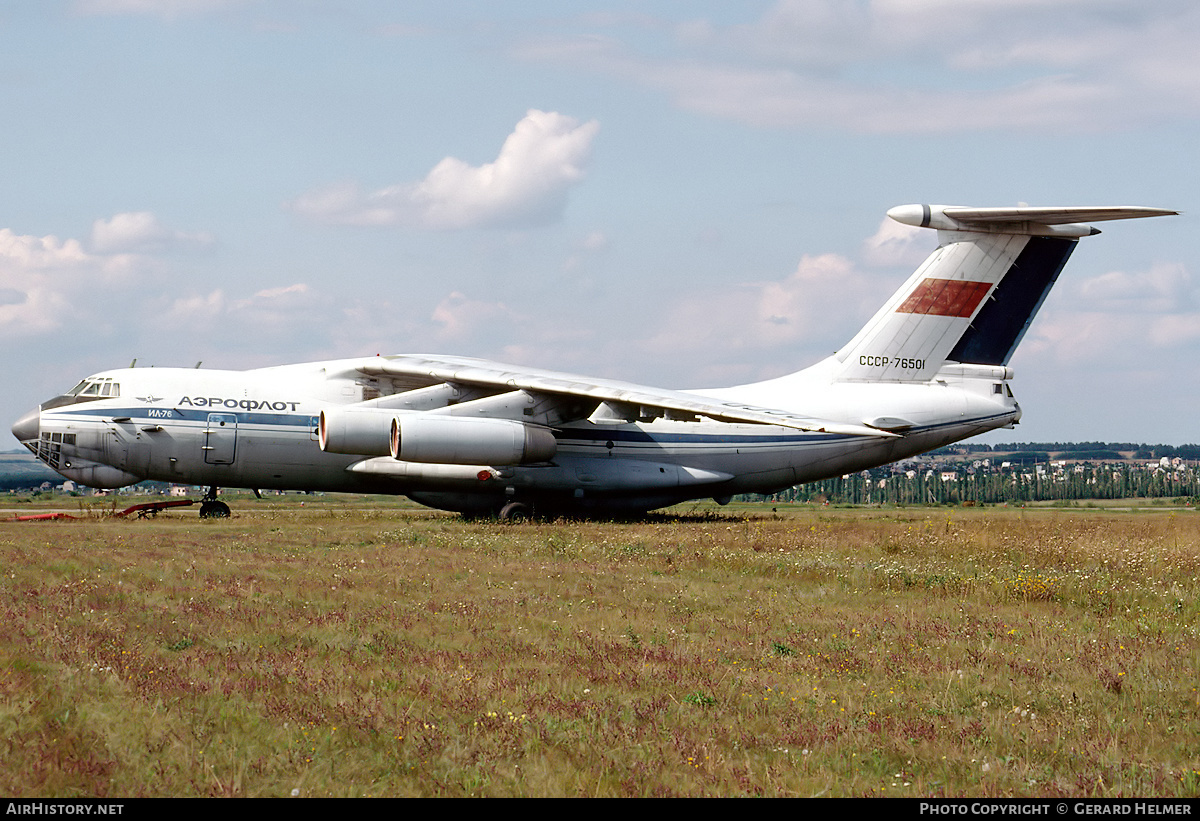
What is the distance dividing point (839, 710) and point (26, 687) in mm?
4864

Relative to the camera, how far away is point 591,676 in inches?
289

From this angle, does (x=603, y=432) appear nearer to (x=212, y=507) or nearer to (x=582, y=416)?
(x=582, y=416)

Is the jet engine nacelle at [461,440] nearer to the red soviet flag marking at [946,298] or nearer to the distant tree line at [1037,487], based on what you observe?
the red soviet flag marking at [946,298]

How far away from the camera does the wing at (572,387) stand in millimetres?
20109

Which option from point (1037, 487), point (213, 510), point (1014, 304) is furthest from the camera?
point (1037, 487)

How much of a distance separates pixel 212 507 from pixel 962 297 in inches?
681

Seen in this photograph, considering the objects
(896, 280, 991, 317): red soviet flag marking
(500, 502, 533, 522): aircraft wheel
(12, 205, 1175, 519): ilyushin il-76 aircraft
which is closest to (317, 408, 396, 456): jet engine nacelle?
(12, 205, 1175, 519): ilyushin il-76 aircraft

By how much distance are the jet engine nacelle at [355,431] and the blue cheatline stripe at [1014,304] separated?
13.3m

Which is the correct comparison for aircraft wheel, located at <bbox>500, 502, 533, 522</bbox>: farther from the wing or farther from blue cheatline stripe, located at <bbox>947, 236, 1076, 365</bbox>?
blue cheatline stripe, located at <bbox>947, 236, 1076, 365</bbox>

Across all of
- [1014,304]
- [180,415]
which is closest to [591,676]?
[180,415]

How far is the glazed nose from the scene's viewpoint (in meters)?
21.3

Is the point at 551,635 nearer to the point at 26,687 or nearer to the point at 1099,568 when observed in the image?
the point at 26,687

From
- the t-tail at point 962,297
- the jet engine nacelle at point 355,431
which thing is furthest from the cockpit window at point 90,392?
the t-tail at point 962,297

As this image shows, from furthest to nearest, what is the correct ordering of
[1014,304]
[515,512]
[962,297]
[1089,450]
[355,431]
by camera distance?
[1089,450] → [1014,304] → [962,297] → [515,512] → [355,431]
